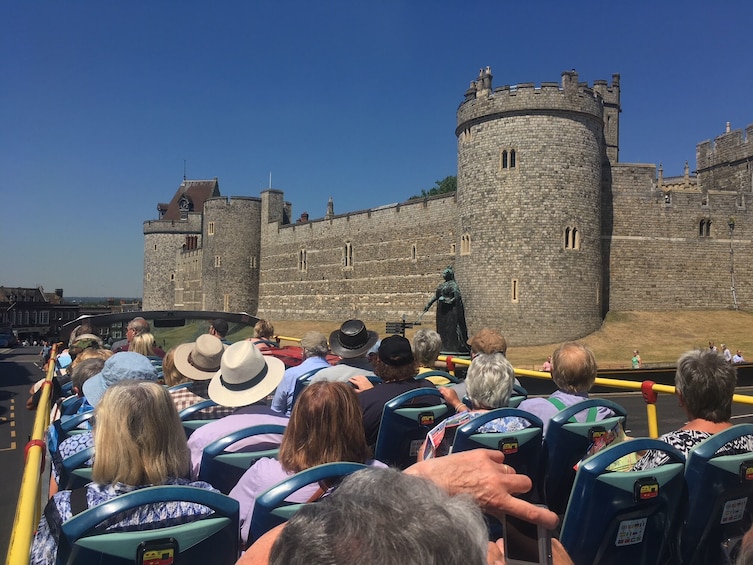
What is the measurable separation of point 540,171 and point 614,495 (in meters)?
22.5

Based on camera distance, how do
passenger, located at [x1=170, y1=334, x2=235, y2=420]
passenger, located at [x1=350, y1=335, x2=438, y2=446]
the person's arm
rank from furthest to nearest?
passenger, located at [x1=170, y1=334, x2=235, y2=420], passenger, located at [x1=350, y1=335, x2=438, y2=446], the person's arm

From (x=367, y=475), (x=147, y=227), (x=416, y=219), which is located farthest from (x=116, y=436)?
(x=147, y=227)

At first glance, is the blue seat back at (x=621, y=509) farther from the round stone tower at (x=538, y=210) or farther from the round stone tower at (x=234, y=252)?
the round stone tower at (x=234, y=252)

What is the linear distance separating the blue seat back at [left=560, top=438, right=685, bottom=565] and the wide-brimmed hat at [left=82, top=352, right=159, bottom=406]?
3.15 meters

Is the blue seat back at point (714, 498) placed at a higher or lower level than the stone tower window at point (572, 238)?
lower

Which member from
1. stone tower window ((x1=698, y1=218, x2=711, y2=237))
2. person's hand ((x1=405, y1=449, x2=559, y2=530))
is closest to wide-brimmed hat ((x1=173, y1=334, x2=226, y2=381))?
person's hand ((x1=405, y1=449, x2=559, y2=530))

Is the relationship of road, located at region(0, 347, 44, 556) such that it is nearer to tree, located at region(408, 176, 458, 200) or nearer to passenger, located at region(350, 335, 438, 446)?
passenger, located at region(350, 335, 438, 446)

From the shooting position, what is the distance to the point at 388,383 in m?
4.34

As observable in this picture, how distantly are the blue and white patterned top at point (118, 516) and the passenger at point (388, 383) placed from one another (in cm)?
163

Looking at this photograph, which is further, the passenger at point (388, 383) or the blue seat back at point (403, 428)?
the passenger at point (388, 383)

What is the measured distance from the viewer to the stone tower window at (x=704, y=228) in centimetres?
2698

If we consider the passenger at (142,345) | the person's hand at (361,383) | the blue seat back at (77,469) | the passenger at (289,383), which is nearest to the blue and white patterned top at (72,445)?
the blue seat back at (77,469)

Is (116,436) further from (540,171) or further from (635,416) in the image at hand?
(540,171)

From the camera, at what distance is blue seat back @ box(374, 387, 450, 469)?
365 cm
